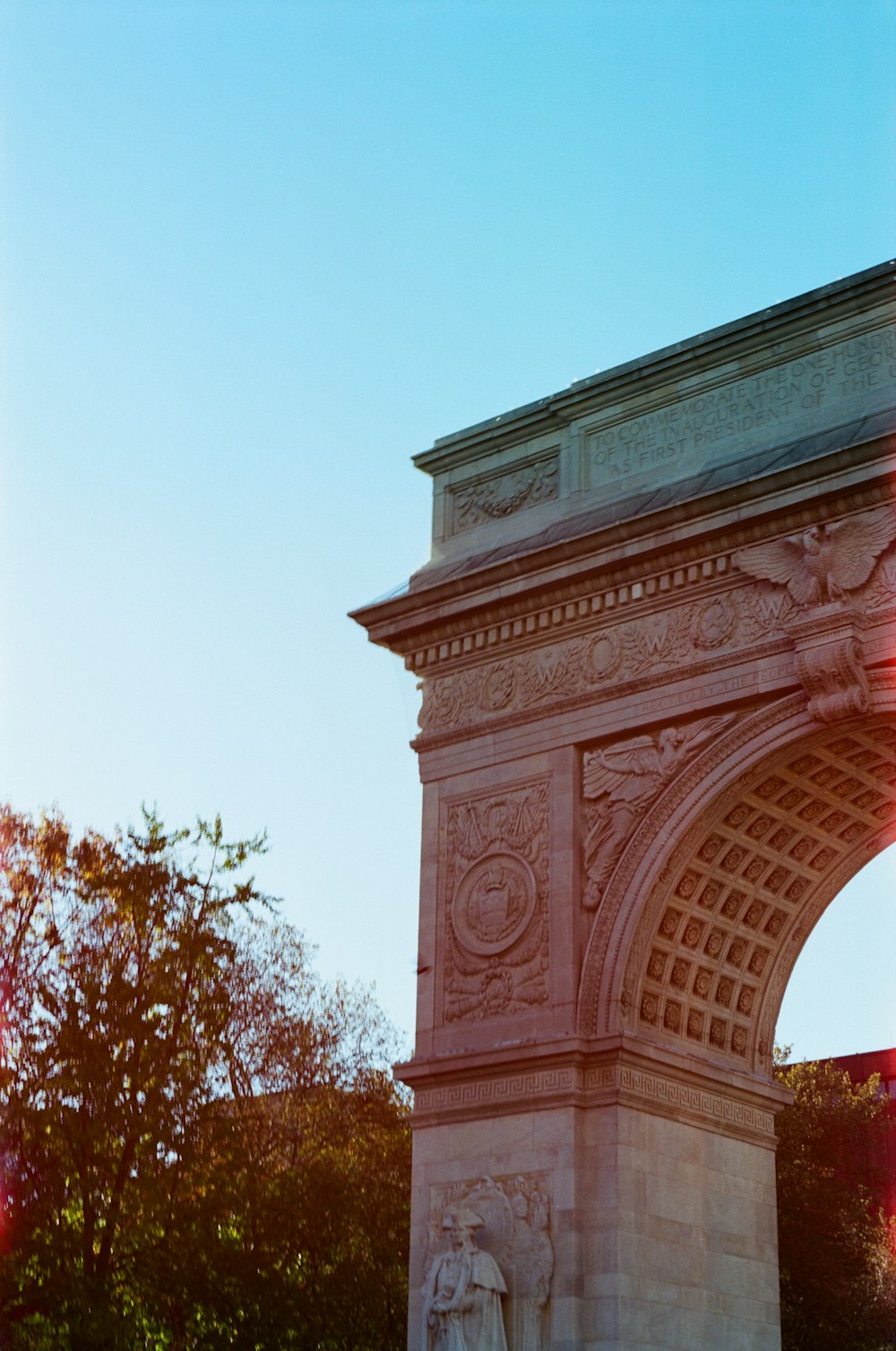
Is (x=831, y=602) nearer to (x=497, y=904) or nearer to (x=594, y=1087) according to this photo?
(x=497, y=904)

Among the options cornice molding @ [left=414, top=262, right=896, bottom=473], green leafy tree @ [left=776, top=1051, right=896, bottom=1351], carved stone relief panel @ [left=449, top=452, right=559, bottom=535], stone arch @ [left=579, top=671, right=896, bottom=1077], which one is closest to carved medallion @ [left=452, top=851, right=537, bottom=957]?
stone arch @ [left=579, top=671, right=896, bottom=1077]

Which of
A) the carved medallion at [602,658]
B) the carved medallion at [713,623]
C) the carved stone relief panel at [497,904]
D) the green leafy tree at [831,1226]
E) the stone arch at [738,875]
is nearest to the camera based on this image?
the stone arch at [738,875]

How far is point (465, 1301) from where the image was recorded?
62.6 ft

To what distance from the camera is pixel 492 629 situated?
22844 millimetres

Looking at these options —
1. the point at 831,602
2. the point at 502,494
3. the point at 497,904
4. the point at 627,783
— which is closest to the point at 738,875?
the point at 627,783

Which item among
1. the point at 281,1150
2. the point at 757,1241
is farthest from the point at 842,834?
the point at 281,1150

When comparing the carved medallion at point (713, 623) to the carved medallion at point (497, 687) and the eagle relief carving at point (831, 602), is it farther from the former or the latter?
the carved medallion at point (497, 687)

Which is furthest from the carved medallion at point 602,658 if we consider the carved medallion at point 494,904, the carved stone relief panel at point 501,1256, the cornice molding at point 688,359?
the carved stone relief panel at point 501,1256

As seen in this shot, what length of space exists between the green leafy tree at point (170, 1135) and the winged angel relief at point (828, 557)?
11.3 meters

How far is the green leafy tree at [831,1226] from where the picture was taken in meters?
33.8

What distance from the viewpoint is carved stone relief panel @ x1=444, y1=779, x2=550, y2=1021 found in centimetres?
2095

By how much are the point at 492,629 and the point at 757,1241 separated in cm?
797

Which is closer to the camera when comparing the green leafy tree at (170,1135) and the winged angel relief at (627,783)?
the winged angel relief at (627,783)

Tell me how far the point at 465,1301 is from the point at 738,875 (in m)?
5.85
